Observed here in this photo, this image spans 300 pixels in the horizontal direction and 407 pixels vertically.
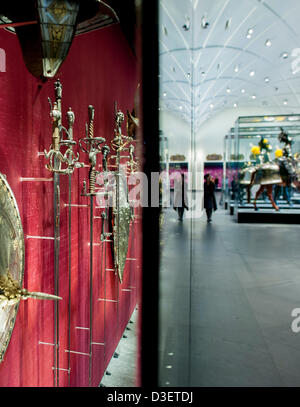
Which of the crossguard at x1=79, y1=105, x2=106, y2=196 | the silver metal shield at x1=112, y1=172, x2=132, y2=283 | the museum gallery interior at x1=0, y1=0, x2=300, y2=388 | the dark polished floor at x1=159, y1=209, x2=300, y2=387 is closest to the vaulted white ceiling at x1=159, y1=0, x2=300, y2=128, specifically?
the silver metal shield at x1=112, y1=172, x2=132, y2=283

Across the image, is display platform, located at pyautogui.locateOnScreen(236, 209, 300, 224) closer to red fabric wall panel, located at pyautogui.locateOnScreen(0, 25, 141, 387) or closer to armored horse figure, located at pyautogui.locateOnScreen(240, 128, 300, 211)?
armored horse figure, located at pyautogui.locateOnScreen(240, 128, 300, 211)

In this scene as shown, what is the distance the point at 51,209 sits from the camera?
116 centimetres

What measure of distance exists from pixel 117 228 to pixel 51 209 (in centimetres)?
88

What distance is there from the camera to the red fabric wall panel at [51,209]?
0.92 meters

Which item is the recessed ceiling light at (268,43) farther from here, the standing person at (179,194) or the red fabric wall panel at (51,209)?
the standing person at (179,194)

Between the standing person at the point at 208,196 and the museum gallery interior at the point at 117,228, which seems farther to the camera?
the standing person at the point at 208,196

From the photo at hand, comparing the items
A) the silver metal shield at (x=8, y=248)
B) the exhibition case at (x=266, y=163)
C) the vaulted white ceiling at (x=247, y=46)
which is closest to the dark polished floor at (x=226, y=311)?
the silver metal shield at (x=8, y=248)

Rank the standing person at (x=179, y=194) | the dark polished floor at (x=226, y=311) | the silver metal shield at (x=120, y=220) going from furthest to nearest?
1. the silver metal shield at (x=120, y=220)
2. the standing person at (x=179, y=194)
3. the dark polished floor at (x=226, y=311)

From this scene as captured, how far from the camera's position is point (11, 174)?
91 cm

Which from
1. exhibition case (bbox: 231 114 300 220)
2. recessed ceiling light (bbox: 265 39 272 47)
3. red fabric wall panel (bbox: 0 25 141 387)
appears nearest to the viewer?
red fabric wall panel (bbox: 0 25 141 387)

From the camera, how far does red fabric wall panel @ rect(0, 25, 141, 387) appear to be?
923mm

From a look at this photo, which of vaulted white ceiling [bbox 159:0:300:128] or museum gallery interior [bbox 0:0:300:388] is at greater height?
vaulted white ceiling [bbox 159:0:300:128]

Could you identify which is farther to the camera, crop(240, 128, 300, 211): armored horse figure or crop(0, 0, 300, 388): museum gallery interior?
crop(240, 128, 300, 211): armored horse figure

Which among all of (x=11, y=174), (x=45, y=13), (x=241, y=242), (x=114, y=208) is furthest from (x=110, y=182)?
(x=241, y=242)
